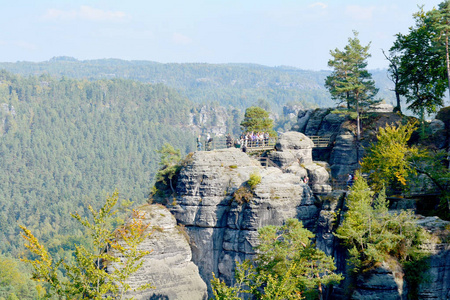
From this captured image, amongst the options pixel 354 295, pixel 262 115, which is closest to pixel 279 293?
pixel 354 295

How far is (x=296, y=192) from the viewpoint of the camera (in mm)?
47938

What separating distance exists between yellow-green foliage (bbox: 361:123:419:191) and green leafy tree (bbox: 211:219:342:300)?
7.78m

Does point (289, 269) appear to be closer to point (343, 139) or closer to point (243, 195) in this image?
point (243, 195)

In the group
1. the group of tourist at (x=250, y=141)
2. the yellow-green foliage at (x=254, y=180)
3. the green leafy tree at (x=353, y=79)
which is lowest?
the yellow-green foliage at (x=254, y=180)

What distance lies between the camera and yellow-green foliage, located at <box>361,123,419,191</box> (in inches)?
1652

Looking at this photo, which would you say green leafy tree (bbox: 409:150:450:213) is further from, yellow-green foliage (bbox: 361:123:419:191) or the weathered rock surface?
the weathered rock surface

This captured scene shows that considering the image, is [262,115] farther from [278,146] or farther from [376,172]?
[376,172]

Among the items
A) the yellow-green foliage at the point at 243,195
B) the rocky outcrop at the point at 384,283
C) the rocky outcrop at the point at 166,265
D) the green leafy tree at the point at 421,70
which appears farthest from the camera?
the green leafy tree at the point at 421,70

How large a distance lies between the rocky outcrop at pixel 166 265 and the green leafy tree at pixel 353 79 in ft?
66.0

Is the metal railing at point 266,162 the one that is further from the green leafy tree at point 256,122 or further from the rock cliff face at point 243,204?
the green leafy tree at point 256,122

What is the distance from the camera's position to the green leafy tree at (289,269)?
3409cm

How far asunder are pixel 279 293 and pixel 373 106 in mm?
29930

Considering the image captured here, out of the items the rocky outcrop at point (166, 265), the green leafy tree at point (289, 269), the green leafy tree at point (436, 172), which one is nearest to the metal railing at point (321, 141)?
the green leafy tree at point (436, 172)

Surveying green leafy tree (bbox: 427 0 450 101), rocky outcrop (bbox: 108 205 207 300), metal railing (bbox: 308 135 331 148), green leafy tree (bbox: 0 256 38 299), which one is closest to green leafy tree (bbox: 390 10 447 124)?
green leafy tree (bbox: 427 0 450 101)
